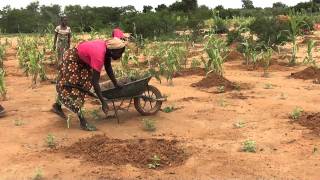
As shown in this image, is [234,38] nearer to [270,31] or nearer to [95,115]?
[270,31]

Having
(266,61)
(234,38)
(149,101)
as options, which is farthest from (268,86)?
(234,38)

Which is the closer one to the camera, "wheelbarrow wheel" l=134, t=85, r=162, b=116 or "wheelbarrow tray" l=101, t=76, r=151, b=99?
"wheelbarrow tray" l=101, t=76, r=151, b=99

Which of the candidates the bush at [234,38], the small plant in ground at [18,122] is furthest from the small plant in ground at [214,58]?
the bush at [234,38]

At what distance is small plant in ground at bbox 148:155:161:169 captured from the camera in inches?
211

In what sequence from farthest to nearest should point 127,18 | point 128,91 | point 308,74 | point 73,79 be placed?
point 127,18
point 308,74
point 128,91
point 73,79

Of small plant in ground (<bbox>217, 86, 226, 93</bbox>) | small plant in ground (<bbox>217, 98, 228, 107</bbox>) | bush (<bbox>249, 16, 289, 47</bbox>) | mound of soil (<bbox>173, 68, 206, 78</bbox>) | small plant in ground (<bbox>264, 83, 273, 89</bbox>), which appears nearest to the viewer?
small plant in ground (<bbox>217, 98, 228, 107</bbox>)

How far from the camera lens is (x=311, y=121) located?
6.75 meters

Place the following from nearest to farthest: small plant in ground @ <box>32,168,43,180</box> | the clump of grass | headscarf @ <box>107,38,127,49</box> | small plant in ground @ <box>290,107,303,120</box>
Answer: small plant in ground @ <box>32,168,43,180</box>, headscarf @ <box>107,38,127,49</box>, small plant in ground @ <box>290,107,303,120</box>, the clump of grass

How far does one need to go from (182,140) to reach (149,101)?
1291 mm

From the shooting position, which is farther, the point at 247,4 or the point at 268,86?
the point at 247,4

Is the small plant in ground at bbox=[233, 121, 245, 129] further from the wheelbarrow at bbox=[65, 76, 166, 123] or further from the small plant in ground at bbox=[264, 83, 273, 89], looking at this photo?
the small plant in ground at bbox=[264, 83, 273, 89]

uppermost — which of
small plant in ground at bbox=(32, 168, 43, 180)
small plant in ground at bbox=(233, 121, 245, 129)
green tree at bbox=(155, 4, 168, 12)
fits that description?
green tree at bbox=(155, 4, 168, 12)

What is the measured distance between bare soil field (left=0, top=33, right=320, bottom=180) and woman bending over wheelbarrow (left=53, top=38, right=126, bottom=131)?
A: 1.14ft

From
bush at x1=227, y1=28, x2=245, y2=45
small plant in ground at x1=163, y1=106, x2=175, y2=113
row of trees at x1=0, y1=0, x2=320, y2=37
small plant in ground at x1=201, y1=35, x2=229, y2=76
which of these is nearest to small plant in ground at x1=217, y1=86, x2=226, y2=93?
small plant in ground at x1=201, y1=35, x2=229, y2=76
